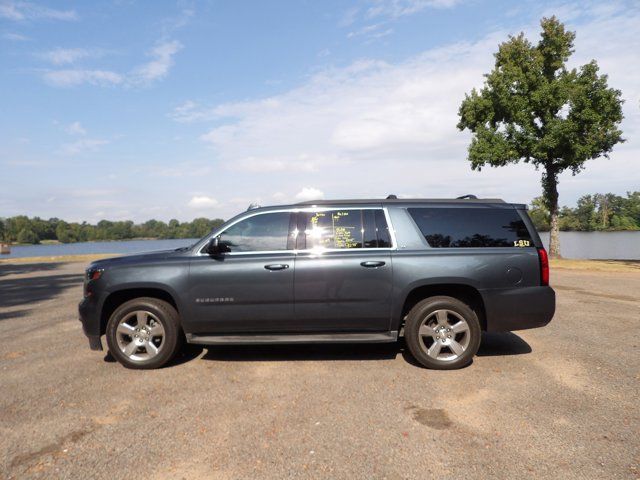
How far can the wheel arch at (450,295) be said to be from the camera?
14.7 feet

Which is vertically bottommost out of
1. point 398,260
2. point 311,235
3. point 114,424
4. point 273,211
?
point 114,424

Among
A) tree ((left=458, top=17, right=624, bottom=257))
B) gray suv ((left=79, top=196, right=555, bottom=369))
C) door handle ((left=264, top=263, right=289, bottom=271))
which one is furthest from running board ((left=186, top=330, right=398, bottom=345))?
tree ((left=458, top=17, right=624, bottom=257))

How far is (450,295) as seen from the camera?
4633mm

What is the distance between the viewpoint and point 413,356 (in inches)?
176

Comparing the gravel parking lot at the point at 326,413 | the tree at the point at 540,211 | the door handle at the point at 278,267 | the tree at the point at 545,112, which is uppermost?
the tree at the point at 545,112

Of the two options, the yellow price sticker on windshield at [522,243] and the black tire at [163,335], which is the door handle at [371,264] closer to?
the yellow price sticker on windshield at [522,243]

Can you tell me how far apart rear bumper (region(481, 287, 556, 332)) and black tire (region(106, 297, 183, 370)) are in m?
3.61

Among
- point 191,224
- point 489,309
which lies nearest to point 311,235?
point 489,309

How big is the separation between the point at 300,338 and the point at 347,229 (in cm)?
138

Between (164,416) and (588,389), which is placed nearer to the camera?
(164,416)

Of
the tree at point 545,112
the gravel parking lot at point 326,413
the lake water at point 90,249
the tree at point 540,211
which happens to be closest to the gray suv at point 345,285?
the gravel parking lot at point 326,413

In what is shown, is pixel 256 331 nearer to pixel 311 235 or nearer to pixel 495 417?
pixel 311 235

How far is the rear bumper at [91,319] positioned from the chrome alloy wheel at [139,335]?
0.28 meters

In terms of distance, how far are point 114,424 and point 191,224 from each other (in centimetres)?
3877
